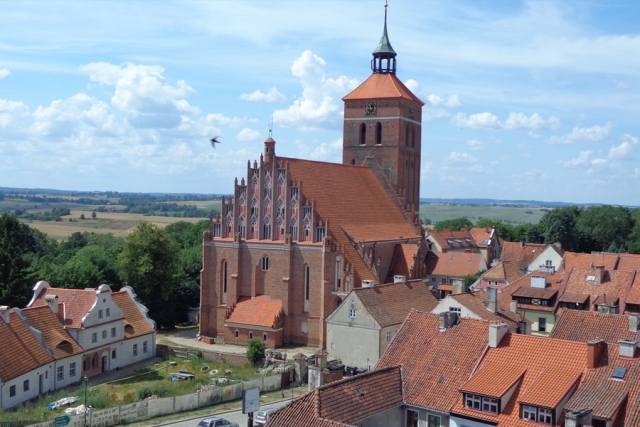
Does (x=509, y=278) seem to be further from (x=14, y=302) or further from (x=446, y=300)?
(x=14, y=302)

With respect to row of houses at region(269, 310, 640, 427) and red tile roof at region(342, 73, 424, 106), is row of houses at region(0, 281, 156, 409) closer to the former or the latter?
row of houses at region(269, 310, 640, 427)

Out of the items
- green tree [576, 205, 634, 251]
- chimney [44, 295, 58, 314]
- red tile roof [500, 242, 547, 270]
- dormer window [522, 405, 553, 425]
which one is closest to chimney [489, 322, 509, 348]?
dormer window [522, 405, 553, 425]

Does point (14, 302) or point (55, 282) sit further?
point (55, 282)

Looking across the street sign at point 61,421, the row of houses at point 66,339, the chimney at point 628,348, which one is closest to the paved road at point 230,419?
the street sign at point 61,421

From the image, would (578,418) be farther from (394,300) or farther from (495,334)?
A: (394,300)

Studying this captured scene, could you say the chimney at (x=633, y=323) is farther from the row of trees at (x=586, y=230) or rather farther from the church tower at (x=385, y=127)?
the row of trees at (x=586, y=230)

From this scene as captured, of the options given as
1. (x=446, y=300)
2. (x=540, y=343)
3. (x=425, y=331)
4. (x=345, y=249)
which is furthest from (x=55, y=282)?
(x=540, y=343)

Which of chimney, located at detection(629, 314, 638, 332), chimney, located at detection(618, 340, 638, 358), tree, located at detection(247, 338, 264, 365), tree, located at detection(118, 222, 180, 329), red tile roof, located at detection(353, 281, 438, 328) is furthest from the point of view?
tree, located at detection(118, 222, 180, 329)
